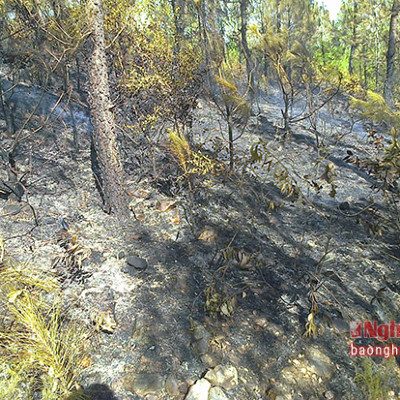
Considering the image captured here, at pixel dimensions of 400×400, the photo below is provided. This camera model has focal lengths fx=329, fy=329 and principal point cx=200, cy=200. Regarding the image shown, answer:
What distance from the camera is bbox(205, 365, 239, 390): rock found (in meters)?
2.30

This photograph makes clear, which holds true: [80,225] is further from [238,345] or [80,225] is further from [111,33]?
[111,33]

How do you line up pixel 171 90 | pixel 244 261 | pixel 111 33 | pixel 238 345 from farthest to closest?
pixel 111 33, pixel 171 90, pixel 244 261, pixel 238 345

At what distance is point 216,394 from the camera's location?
2230 mm

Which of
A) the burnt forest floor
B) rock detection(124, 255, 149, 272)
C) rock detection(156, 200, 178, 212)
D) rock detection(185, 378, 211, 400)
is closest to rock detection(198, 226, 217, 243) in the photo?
the burnt forest floor

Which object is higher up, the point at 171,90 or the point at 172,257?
the point at 171,90

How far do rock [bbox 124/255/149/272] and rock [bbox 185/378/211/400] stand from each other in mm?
1328

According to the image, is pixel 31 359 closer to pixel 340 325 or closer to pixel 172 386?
pixel 172 386

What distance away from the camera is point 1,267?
7.57 ft

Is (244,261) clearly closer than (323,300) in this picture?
No

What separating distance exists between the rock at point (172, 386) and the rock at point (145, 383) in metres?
0.04

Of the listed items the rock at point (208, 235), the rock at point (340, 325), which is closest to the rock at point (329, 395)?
the rock at point (340, 325)

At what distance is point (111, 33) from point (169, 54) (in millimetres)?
1036

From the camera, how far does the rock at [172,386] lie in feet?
7.36

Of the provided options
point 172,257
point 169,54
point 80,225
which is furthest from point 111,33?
point 172,257
